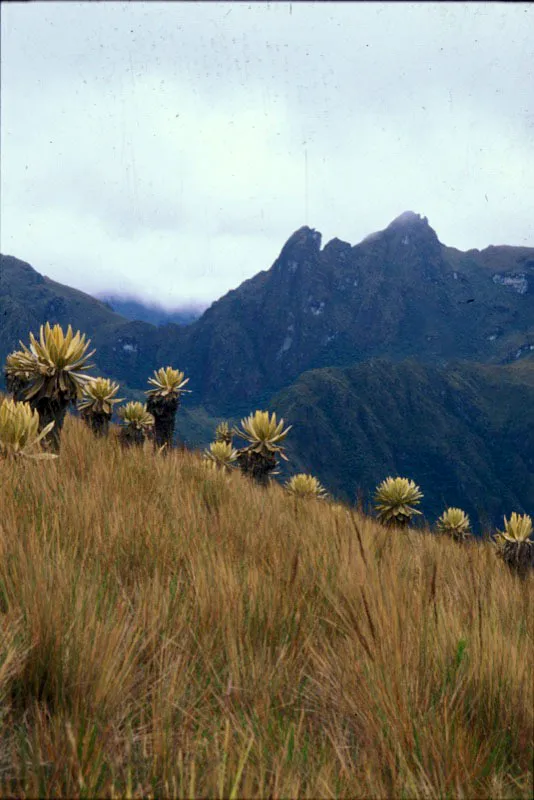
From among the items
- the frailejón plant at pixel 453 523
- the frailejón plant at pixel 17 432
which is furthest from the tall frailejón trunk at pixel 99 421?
the frailejón plant at pixel 453 523

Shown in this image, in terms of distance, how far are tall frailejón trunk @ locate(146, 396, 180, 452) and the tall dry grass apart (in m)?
6.59

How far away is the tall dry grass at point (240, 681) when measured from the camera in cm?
119

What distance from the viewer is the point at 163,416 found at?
942 cm

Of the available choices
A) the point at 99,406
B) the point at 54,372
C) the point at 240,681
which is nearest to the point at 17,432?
the point at 54,372

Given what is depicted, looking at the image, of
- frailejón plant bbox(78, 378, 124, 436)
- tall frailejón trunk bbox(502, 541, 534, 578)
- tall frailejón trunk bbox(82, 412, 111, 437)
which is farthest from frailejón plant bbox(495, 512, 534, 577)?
tall frailejón trunk bbox(82, 412, 111, 437)

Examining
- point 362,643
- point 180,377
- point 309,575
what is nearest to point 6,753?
point 362,643

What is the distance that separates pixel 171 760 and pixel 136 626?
57 centimetres

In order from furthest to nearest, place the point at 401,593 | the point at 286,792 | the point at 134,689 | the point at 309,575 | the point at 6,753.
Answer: the point at 309,575 → the point at 401,593 → the point at 134,689 → the point at 6,753 → the point at 286,792

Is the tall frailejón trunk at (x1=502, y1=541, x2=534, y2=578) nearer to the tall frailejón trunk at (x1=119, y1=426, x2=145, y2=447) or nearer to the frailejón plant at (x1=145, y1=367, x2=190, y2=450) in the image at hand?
the frailejón plant at (x1=145, y1=367, x2=190, y2=450)

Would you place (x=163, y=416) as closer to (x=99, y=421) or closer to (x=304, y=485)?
(x=99, y=421)

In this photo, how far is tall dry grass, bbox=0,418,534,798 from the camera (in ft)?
3.89

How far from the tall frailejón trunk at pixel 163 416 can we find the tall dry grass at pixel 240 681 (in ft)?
21.6

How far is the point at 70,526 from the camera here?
2.66 metres

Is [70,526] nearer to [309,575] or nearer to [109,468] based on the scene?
[309,575]
